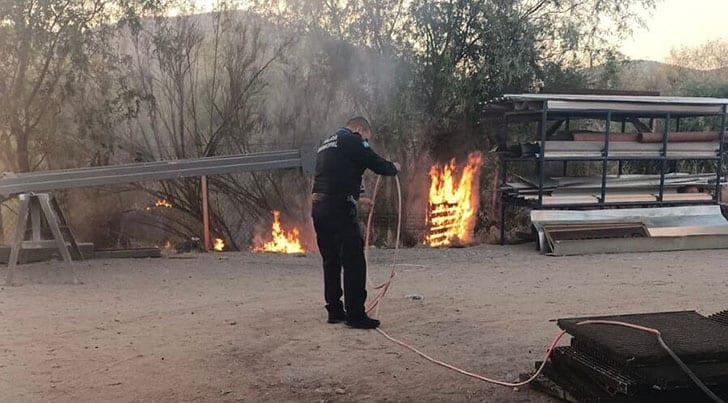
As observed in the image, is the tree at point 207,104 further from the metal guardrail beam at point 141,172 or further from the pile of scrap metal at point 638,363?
the pile of scrap metal at point 638,363

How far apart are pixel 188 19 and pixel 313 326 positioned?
845 centimetres

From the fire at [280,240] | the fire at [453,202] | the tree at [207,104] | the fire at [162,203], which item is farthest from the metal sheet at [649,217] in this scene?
the fire at [162,203]

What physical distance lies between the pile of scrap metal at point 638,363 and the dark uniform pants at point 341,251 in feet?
6.83

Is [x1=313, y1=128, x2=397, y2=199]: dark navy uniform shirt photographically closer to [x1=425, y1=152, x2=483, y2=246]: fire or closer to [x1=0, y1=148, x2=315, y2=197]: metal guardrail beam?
[x1=0, y1=148, x2=315, y2=197]: metal guardrail beam

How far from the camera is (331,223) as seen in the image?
19.2 ft

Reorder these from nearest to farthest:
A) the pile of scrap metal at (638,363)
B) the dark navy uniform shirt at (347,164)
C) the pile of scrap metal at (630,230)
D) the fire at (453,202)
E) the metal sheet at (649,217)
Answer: the pile of scrap metal at (638,363) → the dark navy uniform shirt at (347,164) → the pile of scrap metal at (630,230) → the metal sheet at (649,217) → the fire at (453,202)

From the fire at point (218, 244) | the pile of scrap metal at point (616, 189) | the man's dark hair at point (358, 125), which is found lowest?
the fire at point (218, 244)

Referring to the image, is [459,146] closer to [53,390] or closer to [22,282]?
[22,282]

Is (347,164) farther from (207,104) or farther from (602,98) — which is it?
(207,104)

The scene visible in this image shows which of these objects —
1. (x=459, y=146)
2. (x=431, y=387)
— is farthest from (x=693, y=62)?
(x=431, y=387)

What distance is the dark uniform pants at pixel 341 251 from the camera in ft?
18.9

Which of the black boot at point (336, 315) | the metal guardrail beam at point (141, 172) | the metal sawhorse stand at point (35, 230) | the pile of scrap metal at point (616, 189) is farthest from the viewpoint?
the pile of scrap metal at point (616, 189)

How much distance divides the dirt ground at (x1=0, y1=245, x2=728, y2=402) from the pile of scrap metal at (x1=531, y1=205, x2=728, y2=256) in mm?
597

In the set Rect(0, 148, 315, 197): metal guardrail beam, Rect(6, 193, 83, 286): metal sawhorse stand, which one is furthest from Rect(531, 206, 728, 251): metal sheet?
Rect(6, 193, 83, 286): metal sawhorse stand
